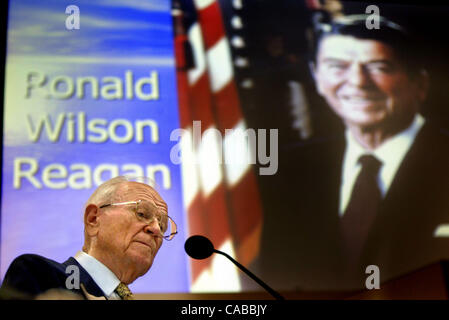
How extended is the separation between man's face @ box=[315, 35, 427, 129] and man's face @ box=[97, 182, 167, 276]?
221 centimetres

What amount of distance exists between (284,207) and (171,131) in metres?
0.85

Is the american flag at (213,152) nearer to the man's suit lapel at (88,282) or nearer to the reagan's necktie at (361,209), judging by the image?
the reagan's necktie at (361,209)

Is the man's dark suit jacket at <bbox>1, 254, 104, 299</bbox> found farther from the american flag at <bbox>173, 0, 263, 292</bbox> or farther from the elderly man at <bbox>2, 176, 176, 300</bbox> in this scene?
the american flag at <bbox>173, 0, 263, 292</bbox>

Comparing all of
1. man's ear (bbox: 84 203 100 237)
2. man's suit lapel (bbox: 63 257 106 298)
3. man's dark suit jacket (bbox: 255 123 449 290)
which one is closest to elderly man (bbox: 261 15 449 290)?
man's dark suit jacket (bbox: 255 123 449 290)

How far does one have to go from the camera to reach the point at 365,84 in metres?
4.71

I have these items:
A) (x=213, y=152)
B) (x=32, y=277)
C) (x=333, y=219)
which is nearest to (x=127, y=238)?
(x=32, y=277)

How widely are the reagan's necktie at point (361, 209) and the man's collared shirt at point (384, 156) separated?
30 mm

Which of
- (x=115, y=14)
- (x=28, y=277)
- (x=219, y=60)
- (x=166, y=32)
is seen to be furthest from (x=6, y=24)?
(x=28, y=277)

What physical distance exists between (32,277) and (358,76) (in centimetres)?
301

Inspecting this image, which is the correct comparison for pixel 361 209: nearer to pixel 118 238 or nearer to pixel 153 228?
pixel 153 228

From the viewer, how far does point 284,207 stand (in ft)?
14.4

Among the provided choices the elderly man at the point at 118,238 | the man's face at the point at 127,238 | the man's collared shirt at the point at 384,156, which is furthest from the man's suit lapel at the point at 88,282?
the man's collared shirt at the point at 384,156
